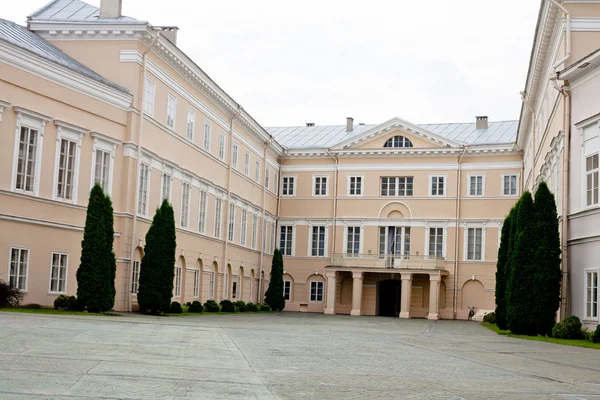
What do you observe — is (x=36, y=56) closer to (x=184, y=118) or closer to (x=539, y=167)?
(x=184, y=118)

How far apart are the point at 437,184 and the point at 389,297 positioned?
332 inches

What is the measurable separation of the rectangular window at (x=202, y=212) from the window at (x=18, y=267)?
47.8ft

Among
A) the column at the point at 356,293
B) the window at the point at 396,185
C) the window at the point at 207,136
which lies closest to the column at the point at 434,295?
the column at the point at 356,293

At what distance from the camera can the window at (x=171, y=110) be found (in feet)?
116

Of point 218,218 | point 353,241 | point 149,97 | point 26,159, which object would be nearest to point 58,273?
point 26,159

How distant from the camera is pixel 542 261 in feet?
81.6

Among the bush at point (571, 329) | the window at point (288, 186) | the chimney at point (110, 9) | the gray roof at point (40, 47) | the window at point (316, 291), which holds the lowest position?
the bush at point (571, 329)

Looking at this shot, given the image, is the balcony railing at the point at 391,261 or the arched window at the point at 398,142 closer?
the balcony railing at the point at 391,261

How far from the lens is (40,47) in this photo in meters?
29.0

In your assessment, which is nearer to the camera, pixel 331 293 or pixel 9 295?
pixel 9 295

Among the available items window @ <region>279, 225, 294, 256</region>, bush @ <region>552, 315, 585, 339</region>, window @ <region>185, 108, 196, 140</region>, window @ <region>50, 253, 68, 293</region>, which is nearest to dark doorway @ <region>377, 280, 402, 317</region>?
window @ <region>279, 225, 294, 256</region>

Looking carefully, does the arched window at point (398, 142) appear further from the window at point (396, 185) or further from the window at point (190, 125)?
the window at point (190, 125)

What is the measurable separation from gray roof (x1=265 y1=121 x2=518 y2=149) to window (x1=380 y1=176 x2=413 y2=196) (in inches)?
147

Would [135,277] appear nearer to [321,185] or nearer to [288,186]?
[321,185]
